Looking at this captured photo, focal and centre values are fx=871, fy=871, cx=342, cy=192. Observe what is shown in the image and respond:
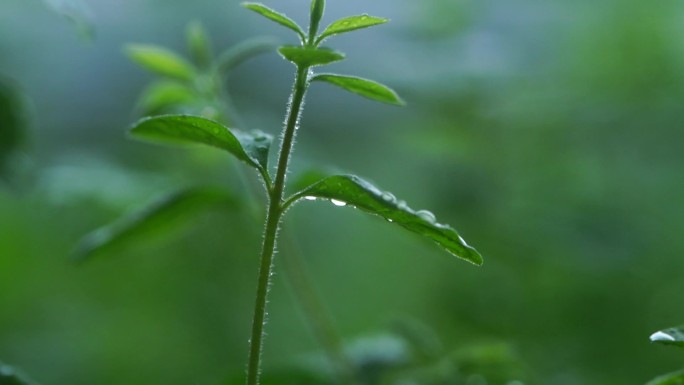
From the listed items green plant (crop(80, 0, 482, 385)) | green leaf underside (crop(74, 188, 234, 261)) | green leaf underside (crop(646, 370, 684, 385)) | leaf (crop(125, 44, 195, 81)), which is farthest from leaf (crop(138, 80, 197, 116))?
green leaf underside (crop(646, 370, 684, 385))

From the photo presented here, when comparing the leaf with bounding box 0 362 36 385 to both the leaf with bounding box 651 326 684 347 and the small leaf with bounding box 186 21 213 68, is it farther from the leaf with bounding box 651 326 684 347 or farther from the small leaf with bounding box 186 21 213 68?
the small leaf with bounding box 186 21 213 68

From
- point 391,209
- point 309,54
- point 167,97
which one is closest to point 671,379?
point 391,209

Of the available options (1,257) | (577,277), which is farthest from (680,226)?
(1,257)

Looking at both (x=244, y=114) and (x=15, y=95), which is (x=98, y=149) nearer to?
(x=244, y=114)

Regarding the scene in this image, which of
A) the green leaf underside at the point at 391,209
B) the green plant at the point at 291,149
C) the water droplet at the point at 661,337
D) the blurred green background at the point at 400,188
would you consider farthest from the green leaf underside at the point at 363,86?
the blurred green background at the point at 400,188

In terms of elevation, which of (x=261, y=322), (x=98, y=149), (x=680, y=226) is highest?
(x=98, y=149)

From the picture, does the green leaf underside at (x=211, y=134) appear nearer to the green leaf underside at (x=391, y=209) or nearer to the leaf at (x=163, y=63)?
the green leaf underside at (x=391, y=209)
